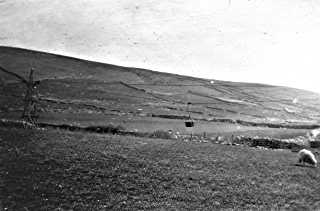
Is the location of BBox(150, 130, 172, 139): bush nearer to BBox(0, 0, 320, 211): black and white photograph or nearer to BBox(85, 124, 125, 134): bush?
BBox(0, 0, 320, 211): black and white photograph

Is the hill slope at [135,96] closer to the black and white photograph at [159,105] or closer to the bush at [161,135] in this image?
the black and white photograph at [159,105]

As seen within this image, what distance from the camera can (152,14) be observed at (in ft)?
15.8

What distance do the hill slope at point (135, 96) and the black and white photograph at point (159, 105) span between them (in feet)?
0.04

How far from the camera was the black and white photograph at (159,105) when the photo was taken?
137 cm

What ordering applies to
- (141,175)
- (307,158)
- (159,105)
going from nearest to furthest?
(141,175), (307,158), (159,105)

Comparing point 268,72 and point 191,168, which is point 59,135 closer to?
point 191,168

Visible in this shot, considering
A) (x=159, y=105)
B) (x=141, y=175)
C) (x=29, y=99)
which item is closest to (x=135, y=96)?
(x=159, y=105)

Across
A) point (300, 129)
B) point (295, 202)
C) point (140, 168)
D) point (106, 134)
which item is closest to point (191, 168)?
point (140, 168)

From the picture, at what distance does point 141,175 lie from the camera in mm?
1457

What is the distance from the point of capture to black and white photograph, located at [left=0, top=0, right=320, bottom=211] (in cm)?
137

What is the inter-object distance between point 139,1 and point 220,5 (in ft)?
3.47

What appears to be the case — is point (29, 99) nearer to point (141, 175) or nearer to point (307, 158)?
point (141, 175)

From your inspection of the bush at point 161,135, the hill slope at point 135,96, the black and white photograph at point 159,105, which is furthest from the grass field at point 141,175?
the hill slope at point 135,96

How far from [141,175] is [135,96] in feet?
4.86
